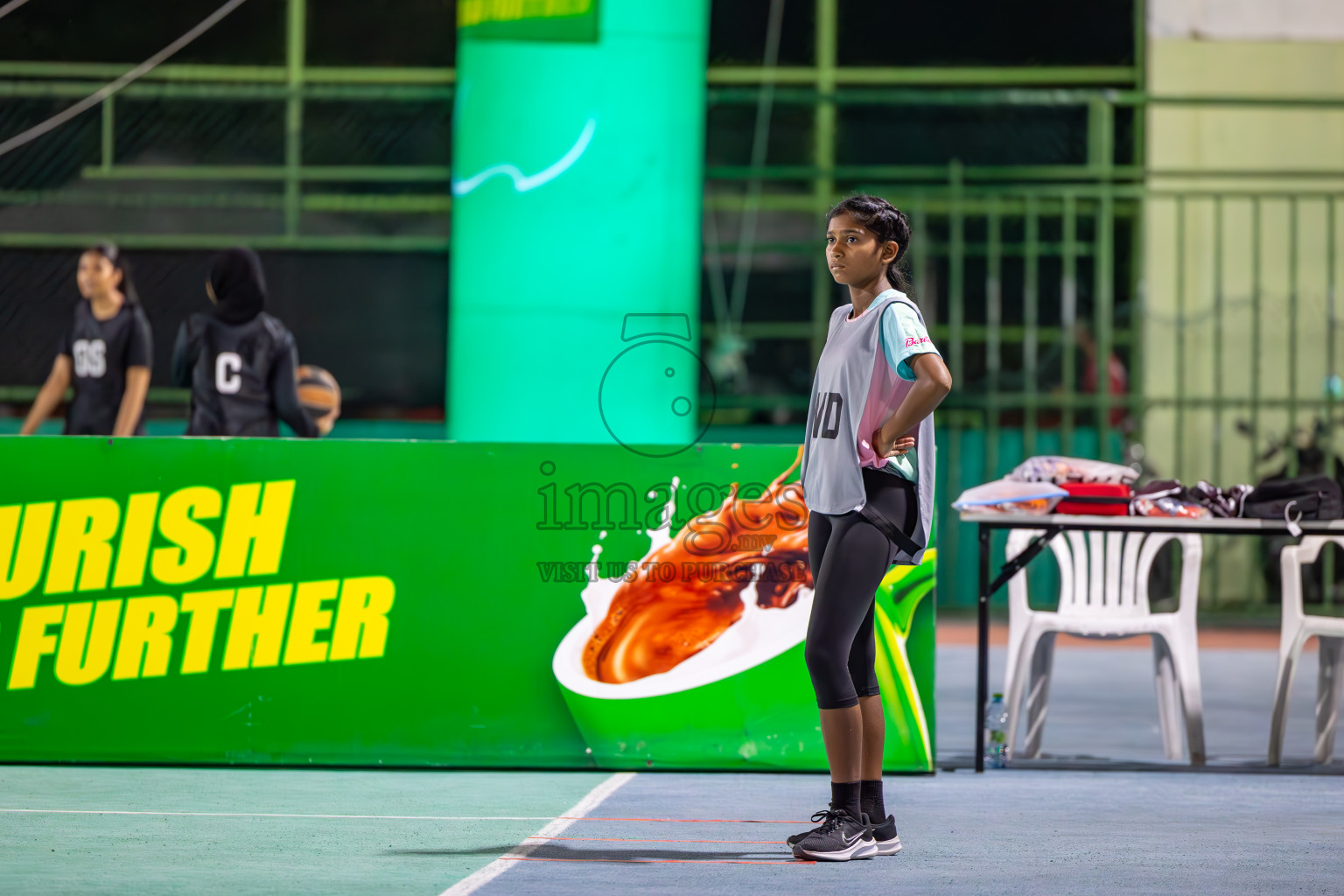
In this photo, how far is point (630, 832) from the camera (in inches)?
186

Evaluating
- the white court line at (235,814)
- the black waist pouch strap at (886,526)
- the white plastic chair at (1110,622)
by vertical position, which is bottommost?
the white court line at (235,814)

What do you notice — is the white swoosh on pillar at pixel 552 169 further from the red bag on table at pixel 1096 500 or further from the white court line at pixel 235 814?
the white court line at pixel 235 814

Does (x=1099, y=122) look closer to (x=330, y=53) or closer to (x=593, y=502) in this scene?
(x=330, y=53)

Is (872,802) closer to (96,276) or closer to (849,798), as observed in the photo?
(849,798)

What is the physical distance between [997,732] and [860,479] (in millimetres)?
2172

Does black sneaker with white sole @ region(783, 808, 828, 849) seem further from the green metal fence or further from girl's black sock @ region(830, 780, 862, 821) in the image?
the green metal fence

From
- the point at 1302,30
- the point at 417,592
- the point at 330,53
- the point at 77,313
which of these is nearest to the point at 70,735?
the point at 417,592

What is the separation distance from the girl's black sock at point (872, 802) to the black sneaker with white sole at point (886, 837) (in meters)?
0.02

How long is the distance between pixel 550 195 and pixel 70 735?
10.9 ft

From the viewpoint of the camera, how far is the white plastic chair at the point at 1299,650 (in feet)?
20.6

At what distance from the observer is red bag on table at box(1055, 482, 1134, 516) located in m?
6.11

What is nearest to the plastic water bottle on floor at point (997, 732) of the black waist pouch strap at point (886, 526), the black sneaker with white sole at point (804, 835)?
the black sneaker with white sole at point (804, 835)

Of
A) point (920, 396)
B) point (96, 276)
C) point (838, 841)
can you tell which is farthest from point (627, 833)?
point (96, 276)

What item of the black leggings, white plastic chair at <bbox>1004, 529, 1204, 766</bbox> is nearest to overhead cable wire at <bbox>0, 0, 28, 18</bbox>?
white plastic chair at <bbox>1004, 529, 1204, 766</bbox>
